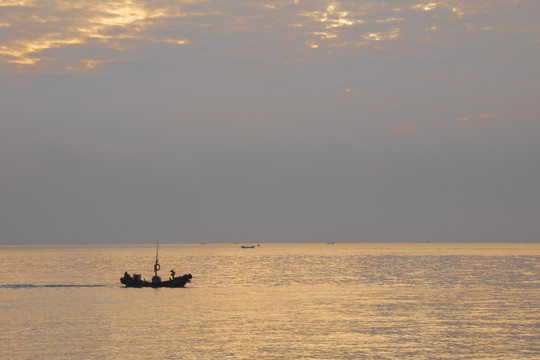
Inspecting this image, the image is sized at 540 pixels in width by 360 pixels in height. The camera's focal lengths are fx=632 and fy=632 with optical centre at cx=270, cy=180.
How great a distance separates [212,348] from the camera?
170 feet

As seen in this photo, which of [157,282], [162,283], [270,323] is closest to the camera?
[270,323]

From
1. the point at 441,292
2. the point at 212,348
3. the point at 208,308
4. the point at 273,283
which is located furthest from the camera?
the point at 273,283

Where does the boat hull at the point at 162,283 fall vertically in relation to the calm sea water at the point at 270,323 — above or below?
above

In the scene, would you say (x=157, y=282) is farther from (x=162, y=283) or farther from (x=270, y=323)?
(x=270, y=323)

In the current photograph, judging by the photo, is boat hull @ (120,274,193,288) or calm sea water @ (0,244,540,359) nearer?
calm sea water @ (0,244,540,359)

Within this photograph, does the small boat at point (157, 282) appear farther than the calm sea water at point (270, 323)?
Yes

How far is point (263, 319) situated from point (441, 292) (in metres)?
45.0

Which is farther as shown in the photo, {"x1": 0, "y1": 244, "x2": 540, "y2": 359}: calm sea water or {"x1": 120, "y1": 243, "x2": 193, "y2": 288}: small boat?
{"x1": 120, "y1": 243, "x2": 193, "y2": 288}: small boat

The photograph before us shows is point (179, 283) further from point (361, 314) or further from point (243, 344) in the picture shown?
point (243, 344)

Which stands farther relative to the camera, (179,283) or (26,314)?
(179,283)

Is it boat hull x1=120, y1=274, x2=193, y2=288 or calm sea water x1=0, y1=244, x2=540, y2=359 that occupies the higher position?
boat hull x1=120, y1=274, x2=193, y2=288

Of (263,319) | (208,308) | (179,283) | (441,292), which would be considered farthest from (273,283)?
(263,319)

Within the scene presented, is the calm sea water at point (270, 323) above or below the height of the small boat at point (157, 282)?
below

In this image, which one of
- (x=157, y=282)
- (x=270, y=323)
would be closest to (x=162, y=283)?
(x=157, y=282)
